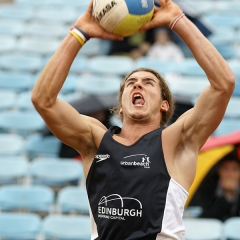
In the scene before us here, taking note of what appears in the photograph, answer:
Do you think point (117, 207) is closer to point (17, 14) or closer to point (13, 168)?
point (13, 168)

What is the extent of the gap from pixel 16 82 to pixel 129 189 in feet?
21.3

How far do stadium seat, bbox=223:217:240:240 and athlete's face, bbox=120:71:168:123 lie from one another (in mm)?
2681

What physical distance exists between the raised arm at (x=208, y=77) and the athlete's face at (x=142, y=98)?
0.28m

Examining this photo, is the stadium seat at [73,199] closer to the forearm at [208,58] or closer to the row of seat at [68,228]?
the row of seat at [68,228]

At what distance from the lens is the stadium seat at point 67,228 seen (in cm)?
645

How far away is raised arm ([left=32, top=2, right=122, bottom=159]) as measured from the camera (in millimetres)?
3555

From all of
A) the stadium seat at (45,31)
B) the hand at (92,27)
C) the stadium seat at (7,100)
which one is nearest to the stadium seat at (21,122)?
the stadium seat at (7,100)

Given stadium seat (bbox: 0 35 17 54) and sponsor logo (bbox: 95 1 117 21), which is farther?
stadium seat (bbox: 0 35 17 54)

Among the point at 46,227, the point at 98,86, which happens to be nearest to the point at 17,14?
the point at 98,86

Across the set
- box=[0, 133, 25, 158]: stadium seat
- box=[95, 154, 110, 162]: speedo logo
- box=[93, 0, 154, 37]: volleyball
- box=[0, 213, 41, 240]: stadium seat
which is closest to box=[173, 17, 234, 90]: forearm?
box=[93, 0, 154, 37]: volleyball

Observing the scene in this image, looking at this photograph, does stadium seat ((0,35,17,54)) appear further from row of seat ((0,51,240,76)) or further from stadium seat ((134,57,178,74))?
stadium seat ((134,57,178,74))

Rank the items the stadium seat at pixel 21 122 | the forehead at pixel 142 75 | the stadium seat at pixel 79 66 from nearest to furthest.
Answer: the forehead at pixel 142 75 → the stadium seat at pixel 21 122 → the stadium seat at pixel 79 66

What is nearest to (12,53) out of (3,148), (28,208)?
(3,148)

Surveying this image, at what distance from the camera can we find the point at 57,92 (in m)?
3.57
